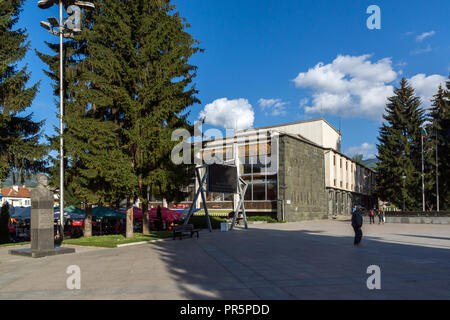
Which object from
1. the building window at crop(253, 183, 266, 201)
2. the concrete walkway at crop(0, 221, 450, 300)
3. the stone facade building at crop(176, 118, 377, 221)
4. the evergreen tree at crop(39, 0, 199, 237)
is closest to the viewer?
the concrete walkway at crop(0, 221, 450, 300)

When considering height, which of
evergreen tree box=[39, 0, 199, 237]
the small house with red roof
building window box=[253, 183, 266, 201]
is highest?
evergreen tree box=[39, 0, 199, 237]

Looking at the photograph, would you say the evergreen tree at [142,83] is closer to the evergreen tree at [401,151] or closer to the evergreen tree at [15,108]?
the evergreen tree at [15,108]

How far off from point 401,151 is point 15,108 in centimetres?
4598

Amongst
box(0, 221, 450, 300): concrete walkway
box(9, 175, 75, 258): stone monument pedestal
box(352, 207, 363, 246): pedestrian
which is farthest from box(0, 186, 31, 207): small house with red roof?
box(352, 207, 363, 246): pedestrian

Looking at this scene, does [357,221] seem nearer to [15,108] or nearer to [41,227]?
[41,227]

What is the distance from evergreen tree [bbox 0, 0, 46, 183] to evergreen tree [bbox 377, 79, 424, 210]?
135 feet

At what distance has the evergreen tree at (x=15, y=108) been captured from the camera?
19.1m

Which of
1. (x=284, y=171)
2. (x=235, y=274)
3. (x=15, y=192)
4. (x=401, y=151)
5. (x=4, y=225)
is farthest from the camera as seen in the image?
(x=15, y=192)

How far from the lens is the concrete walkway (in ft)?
22.5

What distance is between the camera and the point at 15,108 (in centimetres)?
1916

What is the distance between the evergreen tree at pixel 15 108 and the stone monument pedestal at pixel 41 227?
6.50 metres

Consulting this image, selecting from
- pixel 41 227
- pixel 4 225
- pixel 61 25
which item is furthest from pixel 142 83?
pixel 4 225

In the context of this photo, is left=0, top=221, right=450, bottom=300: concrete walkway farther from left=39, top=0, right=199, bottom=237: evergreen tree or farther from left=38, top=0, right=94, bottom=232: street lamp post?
left=38, top=0, right=94, bottom=232: street lamp post

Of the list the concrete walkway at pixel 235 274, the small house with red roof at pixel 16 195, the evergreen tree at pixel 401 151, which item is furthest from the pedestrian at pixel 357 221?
the small house with red roof at pixel 16 195
